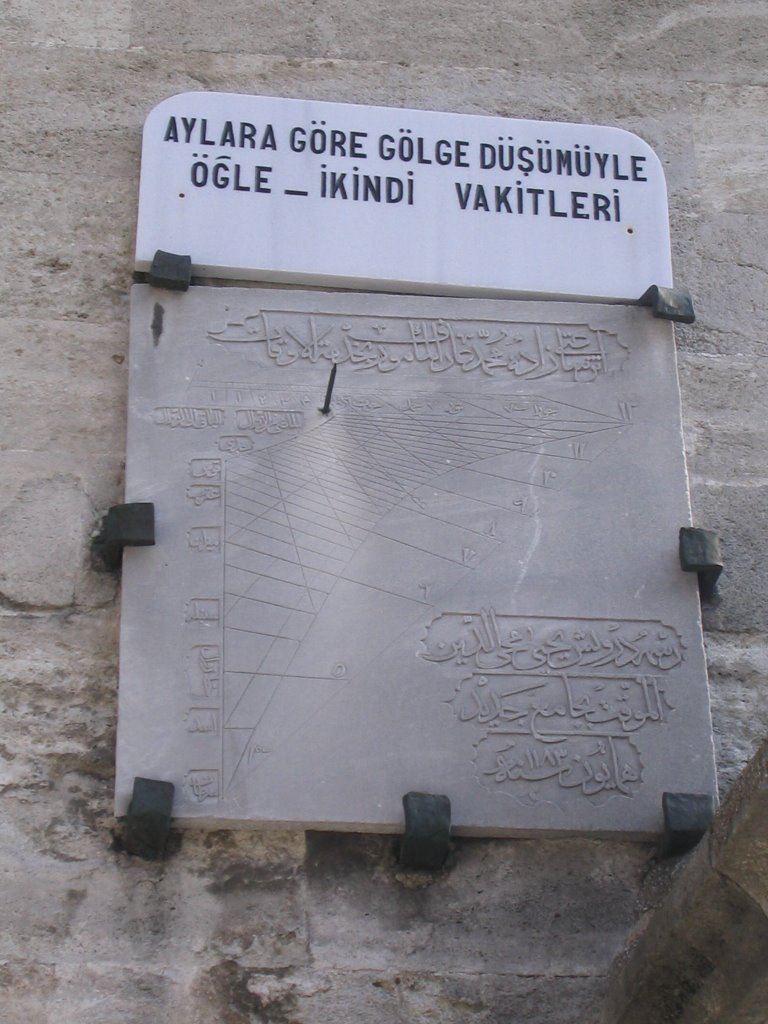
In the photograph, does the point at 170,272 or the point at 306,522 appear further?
the point at 170,272

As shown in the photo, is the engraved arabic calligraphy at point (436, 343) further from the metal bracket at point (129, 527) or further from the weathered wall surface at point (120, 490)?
the metal bracket at point (129, 527)

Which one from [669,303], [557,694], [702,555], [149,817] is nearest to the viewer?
[149,817]

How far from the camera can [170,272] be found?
289 cm

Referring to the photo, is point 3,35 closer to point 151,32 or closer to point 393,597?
point 151,32

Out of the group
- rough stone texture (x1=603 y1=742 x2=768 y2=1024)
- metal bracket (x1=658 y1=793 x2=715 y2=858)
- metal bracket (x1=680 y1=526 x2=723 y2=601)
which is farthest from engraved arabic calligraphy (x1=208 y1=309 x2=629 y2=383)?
rough stone texture (x1=603 y1=742 x2=768 y2=1024)

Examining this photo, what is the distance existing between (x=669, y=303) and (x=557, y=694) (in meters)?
0.85

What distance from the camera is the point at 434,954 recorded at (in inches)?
97.7

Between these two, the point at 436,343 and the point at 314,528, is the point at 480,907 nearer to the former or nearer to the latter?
the point at 314,528

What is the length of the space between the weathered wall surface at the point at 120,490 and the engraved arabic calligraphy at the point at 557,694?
0.13m

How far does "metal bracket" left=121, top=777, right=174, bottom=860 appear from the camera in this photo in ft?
8.07

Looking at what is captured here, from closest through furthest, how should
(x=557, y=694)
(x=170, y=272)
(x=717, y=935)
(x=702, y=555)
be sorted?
(x=717, y=935) → (x=557, y=694) → (x=702, y=555) → (x=170, y=272)

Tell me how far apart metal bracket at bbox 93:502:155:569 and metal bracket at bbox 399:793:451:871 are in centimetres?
65

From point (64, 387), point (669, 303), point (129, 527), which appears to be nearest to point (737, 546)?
point (669, 303)

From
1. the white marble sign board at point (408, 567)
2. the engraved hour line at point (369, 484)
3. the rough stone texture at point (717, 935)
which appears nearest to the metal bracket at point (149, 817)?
the white marble sign board at point (408, 567)
